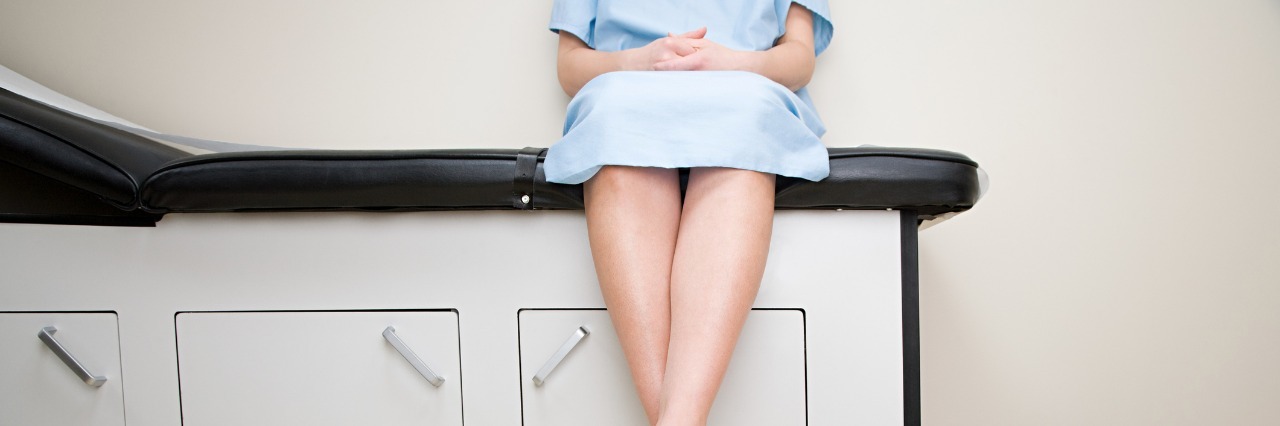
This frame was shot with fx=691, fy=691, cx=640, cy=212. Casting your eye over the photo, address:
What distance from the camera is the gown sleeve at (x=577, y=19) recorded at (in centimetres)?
109

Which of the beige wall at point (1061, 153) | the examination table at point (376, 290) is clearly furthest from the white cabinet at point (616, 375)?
the beige wall at point (1061, 153)

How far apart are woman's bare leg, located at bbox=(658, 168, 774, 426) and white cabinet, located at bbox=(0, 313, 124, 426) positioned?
660 millimetres

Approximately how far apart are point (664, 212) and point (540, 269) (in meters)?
0.16

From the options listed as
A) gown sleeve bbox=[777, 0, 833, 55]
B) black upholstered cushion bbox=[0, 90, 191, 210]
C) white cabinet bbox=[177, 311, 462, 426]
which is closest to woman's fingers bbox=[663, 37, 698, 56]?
gown sleeve bbox=[777, 0, 833, 55]

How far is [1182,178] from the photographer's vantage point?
1.21 m

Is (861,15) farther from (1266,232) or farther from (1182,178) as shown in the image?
(1266,232)

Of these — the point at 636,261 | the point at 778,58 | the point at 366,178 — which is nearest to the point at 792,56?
the point at 778,58

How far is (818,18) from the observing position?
113 centimetres

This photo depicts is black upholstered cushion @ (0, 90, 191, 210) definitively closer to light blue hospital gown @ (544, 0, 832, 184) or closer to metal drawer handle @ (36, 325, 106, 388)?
metal drawer handle @ (36, 325, 106, 388)

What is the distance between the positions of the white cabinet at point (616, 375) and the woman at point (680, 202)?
0.07 meters

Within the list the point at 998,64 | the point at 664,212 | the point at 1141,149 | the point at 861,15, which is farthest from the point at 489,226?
the point at 1141,149

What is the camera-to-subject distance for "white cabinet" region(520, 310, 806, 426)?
0.75 metres

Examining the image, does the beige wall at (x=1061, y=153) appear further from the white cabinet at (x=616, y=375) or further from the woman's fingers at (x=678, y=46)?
the white cabinet at (x=616, y=375)

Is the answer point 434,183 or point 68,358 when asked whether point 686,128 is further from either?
point 68,358
